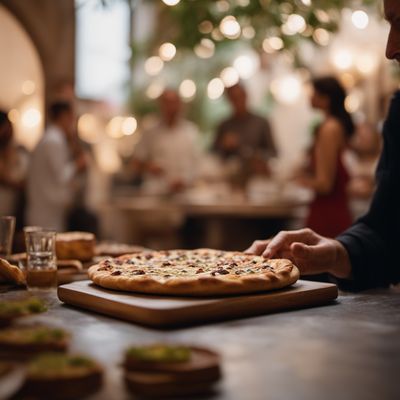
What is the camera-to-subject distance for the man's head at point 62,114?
5.01m

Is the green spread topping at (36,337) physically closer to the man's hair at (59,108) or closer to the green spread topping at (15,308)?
the green spread topping at (15,308)

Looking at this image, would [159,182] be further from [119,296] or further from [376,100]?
[119,296]

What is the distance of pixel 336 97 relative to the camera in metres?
4.37

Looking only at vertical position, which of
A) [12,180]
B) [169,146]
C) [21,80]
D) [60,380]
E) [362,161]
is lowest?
[60,380]

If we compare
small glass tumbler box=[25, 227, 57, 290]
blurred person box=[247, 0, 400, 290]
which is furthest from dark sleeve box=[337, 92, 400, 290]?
small glass tumbler box=[25, 227, 57, 290]

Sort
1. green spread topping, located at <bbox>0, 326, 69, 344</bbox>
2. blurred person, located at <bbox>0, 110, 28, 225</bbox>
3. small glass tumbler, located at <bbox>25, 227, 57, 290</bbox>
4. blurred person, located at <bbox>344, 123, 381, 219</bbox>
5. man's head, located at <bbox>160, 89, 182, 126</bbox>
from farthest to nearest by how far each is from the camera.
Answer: man's head, located at <bbox>160, 89, 182, 126</bbox>
blurred person, located at <bbox>344, 123, 381, 219</bbox>
blurred person, located at <bbox>0, 110, 28, 225</bbox>
small glass tumbler, located at <bbox>25, 227, 57, 290</bbox>
green spread topping, located at <bbox>0, 326, 69, 344</bbox>

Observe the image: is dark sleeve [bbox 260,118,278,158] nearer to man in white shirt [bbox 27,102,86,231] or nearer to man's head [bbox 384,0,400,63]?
man in white shirt [bbox 27,102,86,231]

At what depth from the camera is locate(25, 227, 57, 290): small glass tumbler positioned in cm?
165

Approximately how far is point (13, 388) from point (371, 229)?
1342 mm

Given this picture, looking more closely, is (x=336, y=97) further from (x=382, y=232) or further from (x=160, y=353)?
(x=160, y=353)

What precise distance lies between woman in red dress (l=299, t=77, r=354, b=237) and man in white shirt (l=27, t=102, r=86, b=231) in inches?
68.9

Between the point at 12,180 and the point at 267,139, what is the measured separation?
224cm

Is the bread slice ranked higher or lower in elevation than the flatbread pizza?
lower

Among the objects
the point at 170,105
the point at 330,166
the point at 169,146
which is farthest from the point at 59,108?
the point at 330,166
